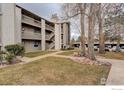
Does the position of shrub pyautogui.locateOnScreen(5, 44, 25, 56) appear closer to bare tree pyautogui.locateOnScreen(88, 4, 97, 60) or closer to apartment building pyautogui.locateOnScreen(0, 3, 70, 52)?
apartment building pyautogui.locateOnScreen(0, 3, 70, 52)

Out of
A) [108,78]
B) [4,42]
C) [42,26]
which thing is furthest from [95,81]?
[4,42]

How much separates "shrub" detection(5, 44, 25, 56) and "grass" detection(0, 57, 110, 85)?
0.68m

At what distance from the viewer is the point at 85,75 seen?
15.6 ft

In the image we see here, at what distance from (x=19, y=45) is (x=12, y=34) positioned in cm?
43

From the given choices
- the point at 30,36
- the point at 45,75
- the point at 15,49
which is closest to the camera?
the point at 45,75

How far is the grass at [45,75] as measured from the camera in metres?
4.25

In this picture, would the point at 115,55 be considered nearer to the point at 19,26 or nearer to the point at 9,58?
the point at 19,26

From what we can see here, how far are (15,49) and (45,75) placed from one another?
1867 mm

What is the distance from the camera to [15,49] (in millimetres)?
6047

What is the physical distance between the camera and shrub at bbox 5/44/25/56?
5.70m

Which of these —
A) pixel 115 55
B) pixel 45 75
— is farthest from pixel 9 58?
pixel 115 55

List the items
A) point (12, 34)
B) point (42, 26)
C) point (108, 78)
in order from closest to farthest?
1. point (108, 78)
2. point (12, 34)
3. point (42, 26)

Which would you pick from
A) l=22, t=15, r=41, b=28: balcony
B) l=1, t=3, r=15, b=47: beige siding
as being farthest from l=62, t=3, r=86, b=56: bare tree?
l=1, t=3, r=15, b=47: beige siding
